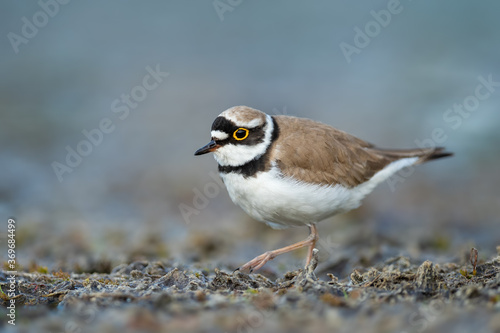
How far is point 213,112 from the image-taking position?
635 inches

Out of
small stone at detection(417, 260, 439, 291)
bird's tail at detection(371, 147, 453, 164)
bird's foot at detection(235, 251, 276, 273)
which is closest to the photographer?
small stone at detection(417, 260, 439, 291)

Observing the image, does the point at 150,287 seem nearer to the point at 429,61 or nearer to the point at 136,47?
the point at 429,61

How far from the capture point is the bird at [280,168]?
6.38 m

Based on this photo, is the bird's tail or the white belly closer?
the white belly

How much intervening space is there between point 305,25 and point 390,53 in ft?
13.0

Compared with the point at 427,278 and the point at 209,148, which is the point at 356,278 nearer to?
the point at 427,278

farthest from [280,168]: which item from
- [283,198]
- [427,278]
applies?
[427,278]

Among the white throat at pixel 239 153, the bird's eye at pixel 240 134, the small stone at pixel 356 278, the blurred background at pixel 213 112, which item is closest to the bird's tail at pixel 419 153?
the blurred background at pixel 213 112

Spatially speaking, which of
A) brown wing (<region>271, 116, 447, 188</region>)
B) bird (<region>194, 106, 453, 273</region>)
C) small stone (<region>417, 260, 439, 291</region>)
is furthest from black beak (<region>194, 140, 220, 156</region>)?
small stone (<region>417, 260, 439, 291</region>)

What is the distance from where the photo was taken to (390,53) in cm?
2019

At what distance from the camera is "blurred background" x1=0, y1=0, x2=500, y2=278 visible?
9633mm

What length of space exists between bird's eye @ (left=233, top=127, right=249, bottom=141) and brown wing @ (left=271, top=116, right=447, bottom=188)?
1.26 ft

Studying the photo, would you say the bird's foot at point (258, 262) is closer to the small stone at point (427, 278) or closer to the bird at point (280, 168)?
the bird at point (280, 168)

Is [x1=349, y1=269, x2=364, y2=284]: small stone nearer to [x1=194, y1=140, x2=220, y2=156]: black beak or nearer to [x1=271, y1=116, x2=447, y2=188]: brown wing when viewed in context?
[x1=271, y1=116, x2=447, y2=188]: brown wing
